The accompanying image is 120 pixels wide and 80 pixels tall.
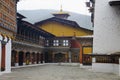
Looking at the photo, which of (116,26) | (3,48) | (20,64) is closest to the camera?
(3,48)

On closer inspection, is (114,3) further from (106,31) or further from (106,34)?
(106,34)

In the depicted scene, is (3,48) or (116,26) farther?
(116,26)

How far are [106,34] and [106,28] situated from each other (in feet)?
1.81

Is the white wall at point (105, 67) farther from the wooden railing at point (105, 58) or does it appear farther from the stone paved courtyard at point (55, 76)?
the stone paved courtyard at point (55, 76)

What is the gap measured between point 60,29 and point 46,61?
752cm

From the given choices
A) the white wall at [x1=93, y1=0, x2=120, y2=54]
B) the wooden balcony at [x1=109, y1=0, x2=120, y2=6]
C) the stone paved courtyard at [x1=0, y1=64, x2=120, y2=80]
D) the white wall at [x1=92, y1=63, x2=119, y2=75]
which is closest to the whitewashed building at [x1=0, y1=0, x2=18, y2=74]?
the stone paved courtyard at [x1=0, y1=64, x2=120, y2=80]

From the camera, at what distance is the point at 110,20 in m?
28.6

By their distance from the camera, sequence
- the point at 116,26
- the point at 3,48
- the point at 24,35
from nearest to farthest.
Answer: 1. the point at 3,48
2. the point at 116,26
3. the point at 24,35

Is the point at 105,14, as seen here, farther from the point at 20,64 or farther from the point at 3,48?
the point at 20,64

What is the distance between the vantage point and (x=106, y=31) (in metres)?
28.6

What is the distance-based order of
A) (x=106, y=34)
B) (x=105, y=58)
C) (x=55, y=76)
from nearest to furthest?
(x=55, y=76) → (x=105, y=58) → (x=106, y=34)

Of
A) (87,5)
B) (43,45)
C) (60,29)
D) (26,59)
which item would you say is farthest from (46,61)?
(87,5)

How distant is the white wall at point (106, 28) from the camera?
2819cm

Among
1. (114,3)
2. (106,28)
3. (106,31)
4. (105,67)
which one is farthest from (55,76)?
(114,3)
